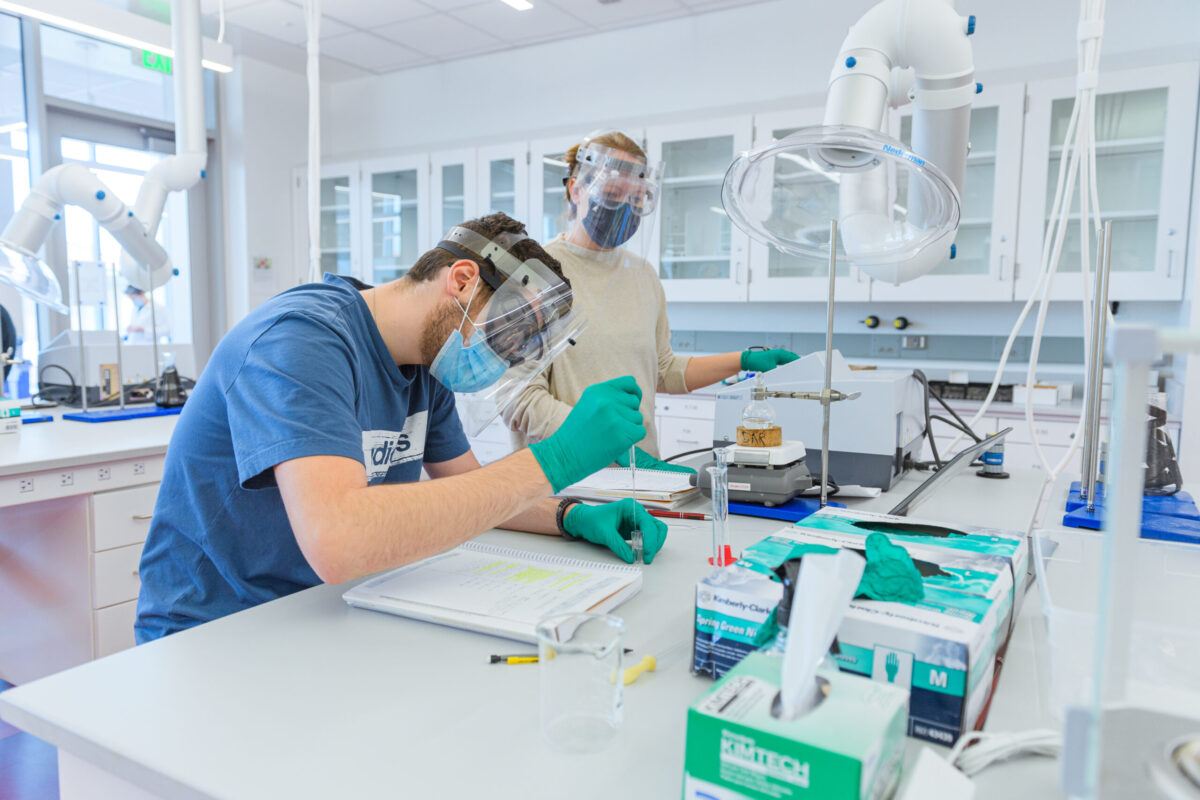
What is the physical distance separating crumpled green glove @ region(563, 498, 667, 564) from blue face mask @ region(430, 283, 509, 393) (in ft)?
0.88

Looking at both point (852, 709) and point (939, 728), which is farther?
point (939, 728)

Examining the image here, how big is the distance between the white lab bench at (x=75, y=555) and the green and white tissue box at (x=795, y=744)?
2140 millimetres

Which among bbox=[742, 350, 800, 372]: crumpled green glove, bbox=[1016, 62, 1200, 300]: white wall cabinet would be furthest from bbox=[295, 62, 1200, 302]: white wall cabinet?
bbox=[742, 350, 800, 372]: crumpled green glove

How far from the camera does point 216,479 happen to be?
111 cm

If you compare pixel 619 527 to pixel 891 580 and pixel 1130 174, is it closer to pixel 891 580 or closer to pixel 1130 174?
pixel 891 580

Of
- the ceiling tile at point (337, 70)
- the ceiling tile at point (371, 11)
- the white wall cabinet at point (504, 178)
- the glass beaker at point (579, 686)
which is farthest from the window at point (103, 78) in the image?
the glass beaker at point (579, 686)

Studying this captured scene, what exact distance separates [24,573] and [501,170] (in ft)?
10.1

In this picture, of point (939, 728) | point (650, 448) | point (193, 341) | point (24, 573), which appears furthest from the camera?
point (193, 341)

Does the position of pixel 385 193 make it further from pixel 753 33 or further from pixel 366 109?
pixel 753 33

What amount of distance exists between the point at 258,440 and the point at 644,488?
799mm

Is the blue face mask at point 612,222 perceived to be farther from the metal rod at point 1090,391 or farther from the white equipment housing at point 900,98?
the metal rod at point 1090,391

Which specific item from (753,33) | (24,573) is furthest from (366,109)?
(24,573)

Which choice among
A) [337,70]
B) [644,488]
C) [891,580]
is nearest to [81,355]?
[644,488]

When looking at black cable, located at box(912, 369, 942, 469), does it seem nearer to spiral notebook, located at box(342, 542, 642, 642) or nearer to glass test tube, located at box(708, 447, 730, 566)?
glass test tube, located at box(708, 447, 730, 566)
